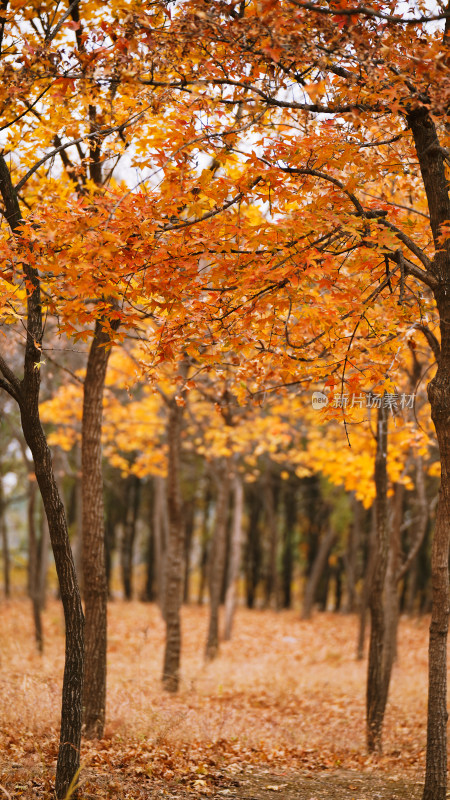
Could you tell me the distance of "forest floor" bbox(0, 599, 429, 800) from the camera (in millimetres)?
6887

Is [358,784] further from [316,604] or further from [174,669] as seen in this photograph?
[316,604]

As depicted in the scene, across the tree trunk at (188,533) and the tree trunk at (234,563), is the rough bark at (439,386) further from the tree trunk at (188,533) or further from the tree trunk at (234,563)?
the tree trunk at (188,533)

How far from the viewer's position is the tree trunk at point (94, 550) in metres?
8.28

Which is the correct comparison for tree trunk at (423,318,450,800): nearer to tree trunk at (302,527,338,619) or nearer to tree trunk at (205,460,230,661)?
tree trunk at (205,460,230,661)

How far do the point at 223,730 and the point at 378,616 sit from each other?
8.90ft

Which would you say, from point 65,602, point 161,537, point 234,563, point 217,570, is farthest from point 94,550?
point 161,537

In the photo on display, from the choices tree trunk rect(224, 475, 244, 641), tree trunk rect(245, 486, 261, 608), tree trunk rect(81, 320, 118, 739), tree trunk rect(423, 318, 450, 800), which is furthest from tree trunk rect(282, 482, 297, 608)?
tree trunk rect(423, 318, 450, 800)

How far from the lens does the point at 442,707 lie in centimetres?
639

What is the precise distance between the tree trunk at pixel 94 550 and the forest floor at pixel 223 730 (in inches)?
18.3

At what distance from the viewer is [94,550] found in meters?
8.56

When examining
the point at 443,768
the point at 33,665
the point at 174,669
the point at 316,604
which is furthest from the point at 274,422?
the point at 316,604

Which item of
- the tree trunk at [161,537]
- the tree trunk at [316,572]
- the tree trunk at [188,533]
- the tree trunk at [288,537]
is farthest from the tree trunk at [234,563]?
the tree trunk at [288,537]

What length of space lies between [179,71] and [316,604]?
36.7 metres

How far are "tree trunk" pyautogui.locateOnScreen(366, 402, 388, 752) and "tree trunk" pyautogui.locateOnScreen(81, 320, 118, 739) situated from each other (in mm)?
3888
